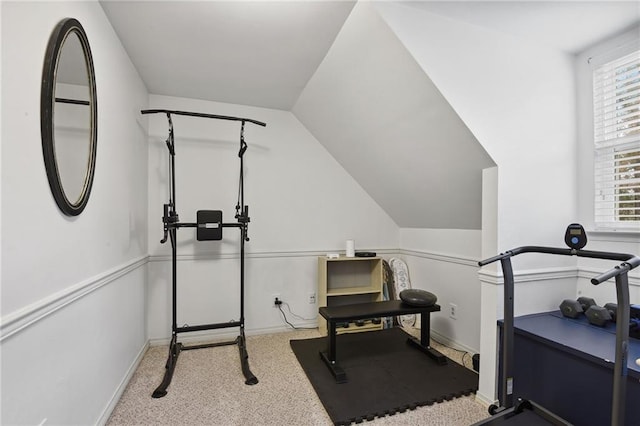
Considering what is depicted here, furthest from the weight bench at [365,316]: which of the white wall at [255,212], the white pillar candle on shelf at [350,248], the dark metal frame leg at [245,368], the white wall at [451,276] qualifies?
the white wall at [255,212]

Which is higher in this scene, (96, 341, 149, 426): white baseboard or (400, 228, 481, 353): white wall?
(400, 228, 481, 353): white wall

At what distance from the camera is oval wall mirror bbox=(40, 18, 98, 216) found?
121 centimetres

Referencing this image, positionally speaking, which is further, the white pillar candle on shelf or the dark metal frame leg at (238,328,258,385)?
the white pillar candle on shelf

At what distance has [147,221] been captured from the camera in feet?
9.25

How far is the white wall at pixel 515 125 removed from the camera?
6.06 feet

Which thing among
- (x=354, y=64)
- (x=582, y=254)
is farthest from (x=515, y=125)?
(x=354, y=64)

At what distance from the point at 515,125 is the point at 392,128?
2.78ft

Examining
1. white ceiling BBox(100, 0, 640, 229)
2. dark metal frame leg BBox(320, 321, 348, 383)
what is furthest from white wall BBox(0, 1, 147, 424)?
dark metal frame leg BBox(320, 321, 348, 383)

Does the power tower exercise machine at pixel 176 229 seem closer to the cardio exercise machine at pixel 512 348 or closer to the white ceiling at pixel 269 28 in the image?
the white ceiling at pixel 269 28

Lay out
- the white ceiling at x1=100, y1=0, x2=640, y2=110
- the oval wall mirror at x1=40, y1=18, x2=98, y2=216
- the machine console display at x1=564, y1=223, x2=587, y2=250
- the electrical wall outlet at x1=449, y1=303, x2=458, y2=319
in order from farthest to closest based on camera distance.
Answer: the electrical wall outlet at x1=449, y1=303, x2=458, y2=319
the white ceiling at x1=100, y1=0, x2=640, y2=110
the machine console display at x1=564, y1=223, x2=587, y2=250
the oval wall mirror at x1=40, y1=18, x2=98, y2=216

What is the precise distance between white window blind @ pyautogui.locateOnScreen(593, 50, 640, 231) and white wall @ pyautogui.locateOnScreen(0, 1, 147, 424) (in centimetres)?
315

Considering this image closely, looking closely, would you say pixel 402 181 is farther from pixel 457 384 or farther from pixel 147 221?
pixel 147 221

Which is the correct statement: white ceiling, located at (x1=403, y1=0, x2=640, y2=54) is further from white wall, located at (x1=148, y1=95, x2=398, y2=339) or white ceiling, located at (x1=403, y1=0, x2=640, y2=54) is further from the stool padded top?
the stool padded top

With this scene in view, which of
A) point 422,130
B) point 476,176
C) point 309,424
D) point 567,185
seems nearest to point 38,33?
point 422,130
